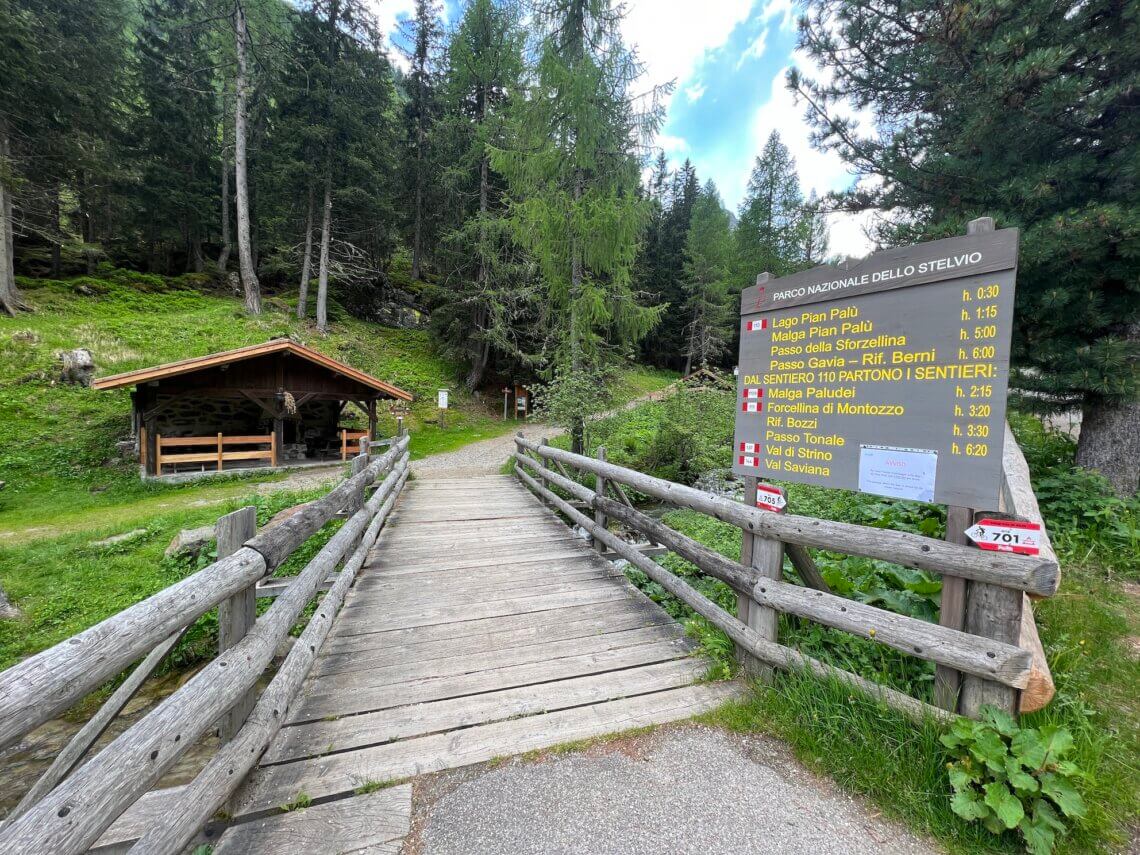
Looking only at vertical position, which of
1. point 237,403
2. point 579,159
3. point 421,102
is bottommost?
point 237,403

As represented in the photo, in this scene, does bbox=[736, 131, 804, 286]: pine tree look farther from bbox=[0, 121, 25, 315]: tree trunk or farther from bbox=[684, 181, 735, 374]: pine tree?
bbox=[0, 121, 25, 315]: tree trunk

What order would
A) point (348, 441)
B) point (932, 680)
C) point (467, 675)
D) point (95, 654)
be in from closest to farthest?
point (95, 654), point (932, 680), point (467, 675), point (348, 441)

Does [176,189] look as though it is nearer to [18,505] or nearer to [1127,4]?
[18,505]

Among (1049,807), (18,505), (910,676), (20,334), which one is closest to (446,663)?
(910,676)

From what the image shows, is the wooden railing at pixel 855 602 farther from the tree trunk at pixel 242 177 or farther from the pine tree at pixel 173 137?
the pine tree at pixel 173 137

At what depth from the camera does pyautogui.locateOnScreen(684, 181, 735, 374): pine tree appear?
3195cm

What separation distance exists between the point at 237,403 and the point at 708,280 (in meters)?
29.6

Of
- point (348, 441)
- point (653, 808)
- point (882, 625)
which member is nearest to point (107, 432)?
point (348, 441)

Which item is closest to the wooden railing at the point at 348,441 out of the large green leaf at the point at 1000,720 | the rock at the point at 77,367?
the rock at the point at 77,367

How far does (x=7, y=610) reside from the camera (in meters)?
5.23

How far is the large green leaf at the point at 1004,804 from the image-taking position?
1632mm

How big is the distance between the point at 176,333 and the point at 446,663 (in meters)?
21.6

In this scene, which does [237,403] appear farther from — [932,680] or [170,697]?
[932,680]

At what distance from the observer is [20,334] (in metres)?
14.6
